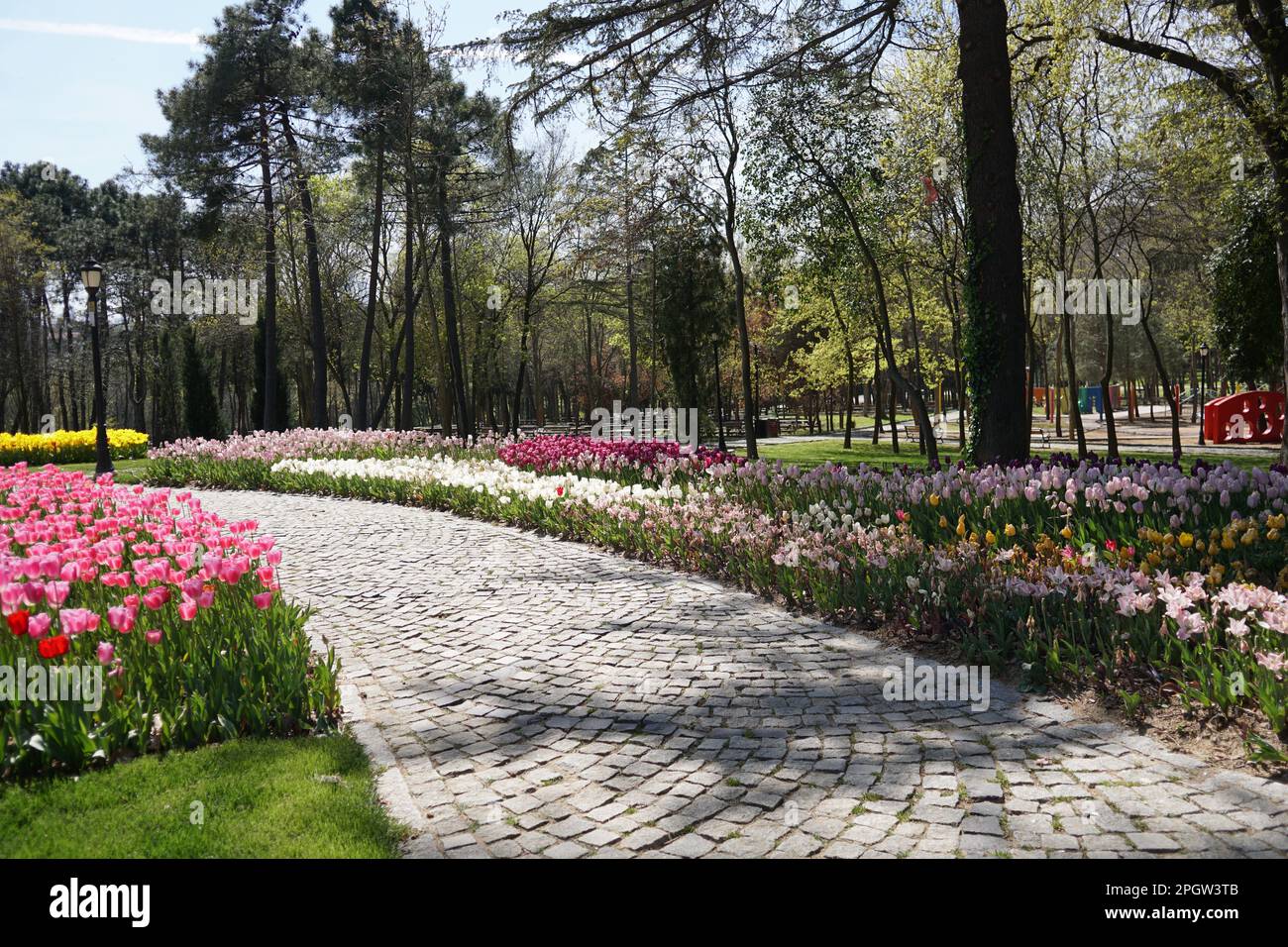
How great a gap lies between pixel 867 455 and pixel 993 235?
15.3 metres

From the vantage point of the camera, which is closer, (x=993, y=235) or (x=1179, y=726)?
(x=1179, y=726)

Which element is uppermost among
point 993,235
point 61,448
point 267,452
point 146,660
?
point 993,235

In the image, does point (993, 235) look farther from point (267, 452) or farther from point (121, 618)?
point (267, 452)

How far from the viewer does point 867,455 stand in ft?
78.1

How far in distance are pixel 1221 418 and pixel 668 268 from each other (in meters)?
17.4

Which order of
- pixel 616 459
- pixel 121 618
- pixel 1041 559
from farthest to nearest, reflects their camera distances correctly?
pixel 616 459
pixel 1041 559
pixel 121 618

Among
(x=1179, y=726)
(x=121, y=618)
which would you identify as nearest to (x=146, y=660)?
(x=121, y=618)

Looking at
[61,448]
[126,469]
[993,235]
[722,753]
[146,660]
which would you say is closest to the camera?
[722,753]

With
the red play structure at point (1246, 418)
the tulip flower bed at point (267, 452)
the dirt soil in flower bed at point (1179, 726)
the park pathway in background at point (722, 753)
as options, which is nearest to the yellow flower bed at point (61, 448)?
the tulip flower bed at point (267, 452)

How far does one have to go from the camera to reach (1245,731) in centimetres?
371

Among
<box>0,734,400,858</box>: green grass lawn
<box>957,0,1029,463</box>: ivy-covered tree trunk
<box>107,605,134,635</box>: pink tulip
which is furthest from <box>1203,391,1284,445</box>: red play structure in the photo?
<box>107,605,134,635</box>: pink tulip

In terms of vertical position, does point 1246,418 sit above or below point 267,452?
above
